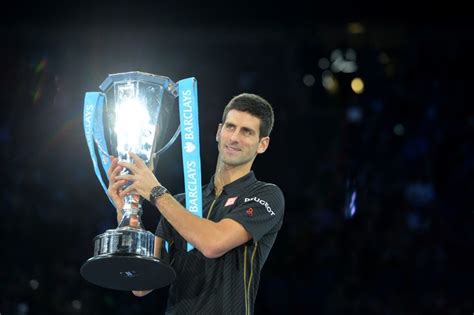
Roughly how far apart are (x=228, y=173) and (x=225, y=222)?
0.33 metres

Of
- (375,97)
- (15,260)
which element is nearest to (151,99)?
(15,260)

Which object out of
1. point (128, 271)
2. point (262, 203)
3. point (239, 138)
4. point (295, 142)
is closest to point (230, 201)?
point (262, 203)

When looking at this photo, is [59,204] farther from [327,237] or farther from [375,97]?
[375,97]

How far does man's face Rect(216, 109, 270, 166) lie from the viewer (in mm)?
2955

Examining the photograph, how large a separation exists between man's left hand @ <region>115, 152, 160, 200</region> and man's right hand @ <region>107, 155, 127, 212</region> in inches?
1.8

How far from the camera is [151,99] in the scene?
309cm

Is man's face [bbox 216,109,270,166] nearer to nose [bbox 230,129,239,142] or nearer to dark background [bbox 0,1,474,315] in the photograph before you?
nose [bbox 230,129,239,142]

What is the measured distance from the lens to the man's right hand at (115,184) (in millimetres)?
2854

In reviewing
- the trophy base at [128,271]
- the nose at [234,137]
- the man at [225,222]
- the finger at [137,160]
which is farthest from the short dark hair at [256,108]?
the trophy base at [128,271]

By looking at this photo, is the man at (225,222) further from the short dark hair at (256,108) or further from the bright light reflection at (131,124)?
the bright light reflection at (131,124)

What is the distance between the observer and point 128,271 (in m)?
2.78

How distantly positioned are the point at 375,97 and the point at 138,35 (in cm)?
248

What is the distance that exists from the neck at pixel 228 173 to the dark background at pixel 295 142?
10.2ft

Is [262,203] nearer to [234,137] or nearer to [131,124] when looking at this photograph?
[234,137]
